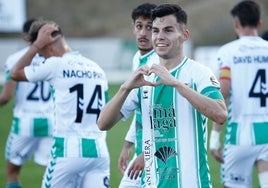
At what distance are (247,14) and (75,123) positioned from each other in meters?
2.39

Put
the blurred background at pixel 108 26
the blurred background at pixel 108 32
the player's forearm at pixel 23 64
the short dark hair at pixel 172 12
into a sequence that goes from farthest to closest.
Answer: the blurred background at pixel 108 26 < the blurred background at pixel 108 32 < the player's forearm at pixel 23 64 < the short dark hair at pixel 172 12

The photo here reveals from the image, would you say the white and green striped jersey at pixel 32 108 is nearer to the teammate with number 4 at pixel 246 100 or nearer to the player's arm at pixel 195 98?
the teammate with number 4 at pixel 246 100

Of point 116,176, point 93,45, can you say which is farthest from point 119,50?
point 116,176

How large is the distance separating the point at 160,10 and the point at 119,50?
3219cm

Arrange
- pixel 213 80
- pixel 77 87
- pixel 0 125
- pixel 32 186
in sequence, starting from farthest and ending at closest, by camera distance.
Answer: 1. pixel 0 125
2. pixel 32 186
3. pixel 77 87
4. pixel 213 80

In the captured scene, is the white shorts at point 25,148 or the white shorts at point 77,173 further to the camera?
the white shorts at point 25,148

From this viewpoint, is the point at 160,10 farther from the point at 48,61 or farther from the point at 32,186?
the point at 32,186

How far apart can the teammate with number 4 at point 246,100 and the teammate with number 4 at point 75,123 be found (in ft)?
5.09

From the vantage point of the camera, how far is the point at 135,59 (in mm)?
8805

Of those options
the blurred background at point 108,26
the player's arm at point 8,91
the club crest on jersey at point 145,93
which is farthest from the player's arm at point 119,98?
the blurred background at point 108,26

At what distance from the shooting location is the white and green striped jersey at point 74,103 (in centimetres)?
849

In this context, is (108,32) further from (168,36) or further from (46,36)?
(168,36)

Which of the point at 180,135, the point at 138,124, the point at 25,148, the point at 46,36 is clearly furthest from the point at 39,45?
the point at 25,148

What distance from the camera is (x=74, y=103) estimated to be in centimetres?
849
